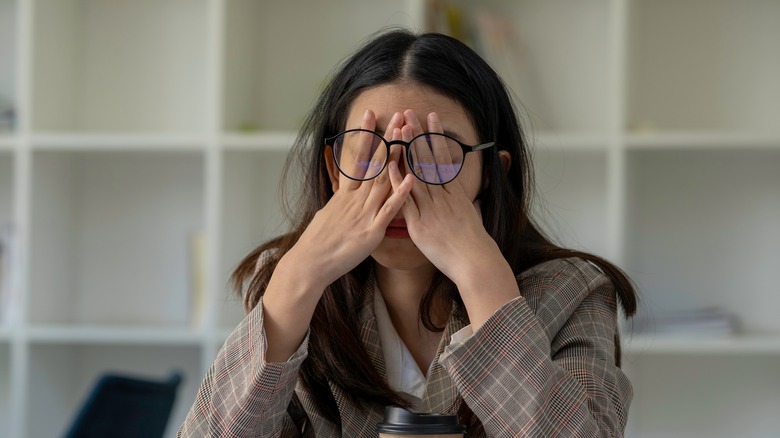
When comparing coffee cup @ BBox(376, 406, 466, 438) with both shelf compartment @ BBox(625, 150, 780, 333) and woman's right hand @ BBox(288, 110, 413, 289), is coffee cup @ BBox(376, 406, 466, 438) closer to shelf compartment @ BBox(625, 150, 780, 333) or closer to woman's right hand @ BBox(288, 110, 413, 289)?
woman's right hand @ BBox(288, 110, 413, 289)

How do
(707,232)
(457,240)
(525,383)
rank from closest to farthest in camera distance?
1. (525,383)
2. (457,240)
3. (707,232)

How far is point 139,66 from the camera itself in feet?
9.69

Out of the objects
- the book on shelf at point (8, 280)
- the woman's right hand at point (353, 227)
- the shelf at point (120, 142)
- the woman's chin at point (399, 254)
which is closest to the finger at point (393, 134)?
the woman's right hand at point (353, 227)

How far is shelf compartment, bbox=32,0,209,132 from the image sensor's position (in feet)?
9.64

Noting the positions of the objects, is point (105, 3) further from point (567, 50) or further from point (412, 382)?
point (412, 382)

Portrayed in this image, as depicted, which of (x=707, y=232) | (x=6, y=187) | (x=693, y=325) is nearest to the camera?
(x=693, y=325)

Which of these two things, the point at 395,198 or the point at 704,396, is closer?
the point at 395,198

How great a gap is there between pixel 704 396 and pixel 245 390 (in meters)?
1.95

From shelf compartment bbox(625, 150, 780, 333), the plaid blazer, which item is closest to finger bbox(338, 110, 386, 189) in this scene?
the plaid blazer

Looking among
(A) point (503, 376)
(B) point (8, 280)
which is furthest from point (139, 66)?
(A) point (503, 376)

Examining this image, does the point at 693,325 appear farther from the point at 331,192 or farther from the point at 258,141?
the point at 331,192

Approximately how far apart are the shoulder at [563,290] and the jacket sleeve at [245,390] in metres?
0.30

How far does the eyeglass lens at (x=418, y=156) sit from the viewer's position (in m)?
1.24

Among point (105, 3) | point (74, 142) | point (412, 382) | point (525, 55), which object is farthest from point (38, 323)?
point (412, 382)
